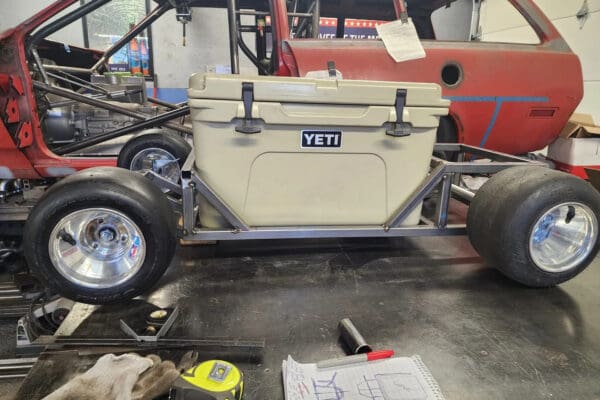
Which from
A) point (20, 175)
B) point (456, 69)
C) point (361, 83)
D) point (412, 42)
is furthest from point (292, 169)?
point (20, 175)

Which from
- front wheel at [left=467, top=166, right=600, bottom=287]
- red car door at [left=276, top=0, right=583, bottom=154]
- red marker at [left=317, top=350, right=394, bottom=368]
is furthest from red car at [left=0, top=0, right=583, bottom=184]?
red marker at [left=317, top=350, right=394, bottom=368]

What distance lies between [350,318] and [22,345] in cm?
101

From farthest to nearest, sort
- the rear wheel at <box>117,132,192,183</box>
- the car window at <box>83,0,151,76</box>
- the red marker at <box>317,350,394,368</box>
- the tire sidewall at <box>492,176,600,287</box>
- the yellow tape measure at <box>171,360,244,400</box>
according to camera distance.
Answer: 1. the car window at <box>83,0,151,76</box>
2. the rear wheel at <box>117,132,192,183</box>
3. the tire sidewall at <box>492,176,600,287</box>
4. the red marker at <box>317,350,394,368</box>
5. the yellow tape measure at <box>171,360,244,400</box>

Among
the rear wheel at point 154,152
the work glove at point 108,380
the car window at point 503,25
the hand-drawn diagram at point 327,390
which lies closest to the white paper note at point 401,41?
the rear wheel at point 154,152

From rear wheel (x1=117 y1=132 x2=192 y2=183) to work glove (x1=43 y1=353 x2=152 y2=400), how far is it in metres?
1.47

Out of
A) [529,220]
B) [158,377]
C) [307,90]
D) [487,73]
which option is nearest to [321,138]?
[307,90]

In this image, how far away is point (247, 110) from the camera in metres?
1.23

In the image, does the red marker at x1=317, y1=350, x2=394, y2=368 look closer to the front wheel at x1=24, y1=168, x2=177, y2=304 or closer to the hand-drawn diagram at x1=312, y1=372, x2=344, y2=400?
the hand-drawn diagram at x1=312, y1=372, x2=344, y2=400

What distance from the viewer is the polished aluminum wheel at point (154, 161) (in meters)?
2.32

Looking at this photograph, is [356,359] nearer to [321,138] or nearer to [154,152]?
[321,138]

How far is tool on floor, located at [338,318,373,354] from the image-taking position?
1011 mm

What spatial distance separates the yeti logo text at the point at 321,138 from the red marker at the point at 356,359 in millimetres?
709

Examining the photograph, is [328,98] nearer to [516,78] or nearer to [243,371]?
[243,371]

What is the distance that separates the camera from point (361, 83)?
129cm
